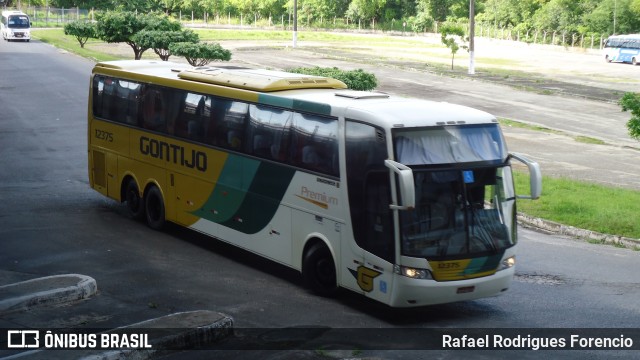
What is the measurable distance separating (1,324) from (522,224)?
1147 centimetres

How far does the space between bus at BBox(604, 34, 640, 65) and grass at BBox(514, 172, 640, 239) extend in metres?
51.6

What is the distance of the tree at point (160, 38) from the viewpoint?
46.7 metres

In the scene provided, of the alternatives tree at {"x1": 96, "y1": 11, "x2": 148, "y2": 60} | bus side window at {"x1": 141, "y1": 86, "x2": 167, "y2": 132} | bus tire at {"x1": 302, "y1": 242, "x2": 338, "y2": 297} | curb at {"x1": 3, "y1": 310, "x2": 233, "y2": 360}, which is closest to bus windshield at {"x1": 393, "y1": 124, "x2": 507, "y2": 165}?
bus tire at {"x1": 302, "y1": 242, "x2": 338, "y2": 297}

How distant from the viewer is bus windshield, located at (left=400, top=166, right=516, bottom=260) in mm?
11375

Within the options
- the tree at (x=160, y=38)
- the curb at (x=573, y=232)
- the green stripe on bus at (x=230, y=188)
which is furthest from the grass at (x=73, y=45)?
the green stripe on bus at (x=230, y=188)

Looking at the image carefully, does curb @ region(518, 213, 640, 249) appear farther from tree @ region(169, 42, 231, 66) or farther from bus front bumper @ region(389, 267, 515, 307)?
tree @ region(169, 42, 231, 66)

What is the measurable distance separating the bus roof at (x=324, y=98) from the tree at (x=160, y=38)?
1146 inches

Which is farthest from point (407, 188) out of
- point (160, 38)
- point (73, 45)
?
point (73, 45)

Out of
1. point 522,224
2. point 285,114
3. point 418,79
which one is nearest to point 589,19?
point 418,79

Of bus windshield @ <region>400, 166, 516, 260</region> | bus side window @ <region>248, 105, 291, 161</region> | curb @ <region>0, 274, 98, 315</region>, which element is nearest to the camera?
bus windshield @ <region>400, 166, 516, 260</region>

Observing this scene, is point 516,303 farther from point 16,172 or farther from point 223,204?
point 16,172

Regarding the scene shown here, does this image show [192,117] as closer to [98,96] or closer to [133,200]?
[133,200]

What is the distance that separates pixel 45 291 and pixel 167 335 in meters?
2.61

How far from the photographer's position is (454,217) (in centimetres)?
1148
